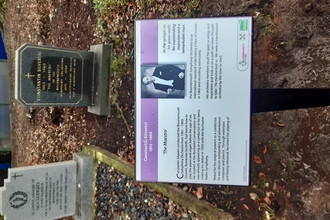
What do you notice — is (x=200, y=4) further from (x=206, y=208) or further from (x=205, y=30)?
(x=206, y=208)

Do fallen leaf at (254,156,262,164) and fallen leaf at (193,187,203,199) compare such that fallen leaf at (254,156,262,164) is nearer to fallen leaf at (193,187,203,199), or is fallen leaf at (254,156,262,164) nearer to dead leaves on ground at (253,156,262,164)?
dead leaves on ground at (253,156,262,164)

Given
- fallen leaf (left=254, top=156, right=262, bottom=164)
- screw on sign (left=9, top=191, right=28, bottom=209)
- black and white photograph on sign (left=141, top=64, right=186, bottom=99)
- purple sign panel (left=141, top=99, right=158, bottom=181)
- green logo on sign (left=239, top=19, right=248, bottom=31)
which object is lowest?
screw on sign (left=9, top=191, right=28, bottom=209)

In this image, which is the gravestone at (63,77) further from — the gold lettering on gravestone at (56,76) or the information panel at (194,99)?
the information panel at (194,99)

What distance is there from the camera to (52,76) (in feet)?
15.4

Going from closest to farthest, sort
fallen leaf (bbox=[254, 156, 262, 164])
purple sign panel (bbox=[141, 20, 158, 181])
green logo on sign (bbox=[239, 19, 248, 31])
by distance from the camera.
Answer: green logo on sign (bbox=[239, 19, 248, 31]) < purple sign panel (bbox=[141, 20, 158, 181]) < fallen leaf (bbox=[254, 156, 262, 164])

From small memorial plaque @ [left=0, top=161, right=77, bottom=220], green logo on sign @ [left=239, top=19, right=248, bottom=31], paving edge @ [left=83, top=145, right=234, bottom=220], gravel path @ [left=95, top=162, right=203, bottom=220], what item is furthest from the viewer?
small memorial plaque @ [left=0, top=161, right=77, bottom=220]

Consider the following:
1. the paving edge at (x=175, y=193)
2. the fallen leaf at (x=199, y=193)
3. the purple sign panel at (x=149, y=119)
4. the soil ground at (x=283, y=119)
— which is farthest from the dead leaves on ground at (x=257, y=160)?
the purple sign panel at (x=149, y=119)

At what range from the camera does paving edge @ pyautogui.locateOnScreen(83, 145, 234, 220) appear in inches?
147

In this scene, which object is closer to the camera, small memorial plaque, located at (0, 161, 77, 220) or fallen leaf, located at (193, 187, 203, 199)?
fallen leaf, located at (193, 187, 203, 199)

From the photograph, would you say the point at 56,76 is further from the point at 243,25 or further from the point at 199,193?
the point at 243,25

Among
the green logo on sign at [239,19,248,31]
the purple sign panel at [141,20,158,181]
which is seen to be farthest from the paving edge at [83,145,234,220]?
the green logo on sign at [239,19,248,31]

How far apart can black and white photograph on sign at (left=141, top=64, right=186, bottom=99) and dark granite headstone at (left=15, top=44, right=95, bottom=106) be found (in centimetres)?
257

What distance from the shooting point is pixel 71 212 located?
5500mm

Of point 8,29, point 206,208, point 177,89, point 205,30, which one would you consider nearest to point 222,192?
point 206,208
